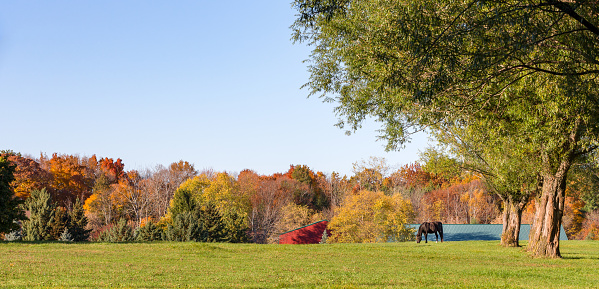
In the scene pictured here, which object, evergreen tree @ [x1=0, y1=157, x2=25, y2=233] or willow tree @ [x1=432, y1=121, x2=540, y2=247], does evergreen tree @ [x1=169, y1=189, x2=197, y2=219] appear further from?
willow tree @ [x1=432, y1=121, x2=540, y2=247]

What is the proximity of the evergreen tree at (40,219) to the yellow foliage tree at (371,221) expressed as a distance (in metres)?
33.2

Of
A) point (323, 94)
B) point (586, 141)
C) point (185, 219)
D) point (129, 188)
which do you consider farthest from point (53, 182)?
point (586, 141)

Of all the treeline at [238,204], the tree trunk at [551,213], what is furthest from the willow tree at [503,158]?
the treeline at [238,204]

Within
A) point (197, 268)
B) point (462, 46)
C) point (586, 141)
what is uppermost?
point (462, 46)

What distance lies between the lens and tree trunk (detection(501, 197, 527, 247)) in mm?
36000

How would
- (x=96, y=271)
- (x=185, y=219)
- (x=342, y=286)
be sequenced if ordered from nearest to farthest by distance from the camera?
(x=342, y=286), (x=96, y=271), (x=185, y=219)

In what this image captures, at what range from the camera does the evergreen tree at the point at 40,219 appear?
47000 mm

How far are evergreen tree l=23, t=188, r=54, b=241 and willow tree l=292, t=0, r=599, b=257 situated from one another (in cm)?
3639

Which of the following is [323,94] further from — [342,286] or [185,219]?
[185,219]

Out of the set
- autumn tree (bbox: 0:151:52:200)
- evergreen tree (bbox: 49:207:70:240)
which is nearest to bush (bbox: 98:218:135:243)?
evergreen tree (bbox: 49:207:70:240)

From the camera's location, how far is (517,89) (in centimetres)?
1908

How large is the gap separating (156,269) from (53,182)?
7992cm

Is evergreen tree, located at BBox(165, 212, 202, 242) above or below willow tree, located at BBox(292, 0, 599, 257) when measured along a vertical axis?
below

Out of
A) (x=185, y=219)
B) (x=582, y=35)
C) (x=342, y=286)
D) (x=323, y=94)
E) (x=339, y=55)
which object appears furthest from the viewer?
(x=185, y=219)
